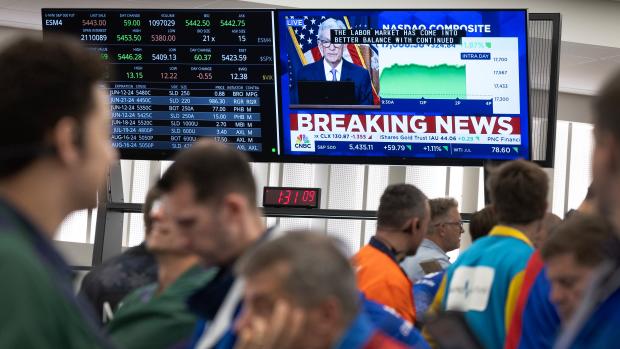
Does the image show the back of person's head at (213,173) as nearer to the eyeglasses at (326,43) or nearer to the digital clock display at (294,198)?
the eyeglasses at (326,43)

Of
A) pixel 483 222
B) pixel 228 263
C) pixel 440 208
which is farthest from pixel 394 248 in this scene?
pixel 228 263

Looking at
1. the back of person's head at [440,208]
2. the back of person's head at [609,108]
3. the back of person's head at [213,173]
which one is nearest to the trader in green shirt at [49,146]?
the back of person's head at [213,173]

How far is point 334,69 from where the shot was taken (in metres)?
6.84

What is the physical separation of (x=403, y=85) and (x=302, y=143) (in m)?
0.73

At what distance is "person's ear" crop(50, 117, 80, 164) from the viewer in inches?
66.1

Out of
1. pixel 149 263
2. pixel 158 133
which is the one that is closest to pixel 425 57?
pixel 158 133

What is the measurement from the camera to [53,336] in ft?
4.98

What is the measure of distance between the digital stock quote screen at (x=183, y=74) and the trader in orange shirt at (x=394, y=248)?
266 centimetres

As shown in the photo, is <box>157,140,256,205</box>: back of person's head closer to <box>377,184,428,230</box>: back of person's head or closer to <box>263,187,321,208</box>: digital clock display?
<box>377,184,428,230</box>: back of person's head

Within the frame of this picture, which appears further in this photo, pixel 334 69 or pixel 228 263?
pixel 334 69

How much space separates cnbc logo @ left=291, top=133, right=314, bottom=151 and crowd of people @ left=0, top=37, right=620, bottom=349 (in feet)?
9.59

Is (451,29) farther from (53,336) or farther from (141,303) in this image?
(53,336)

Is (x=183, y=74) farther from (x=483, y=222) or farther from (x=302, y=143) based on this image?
(x=483, y=222)

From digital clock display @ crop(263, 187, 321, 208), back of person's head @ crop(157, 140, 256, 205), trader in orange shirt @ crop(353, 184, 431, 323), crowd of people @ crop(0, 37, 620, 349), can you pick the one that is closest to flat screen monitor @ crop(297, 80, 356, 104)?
digital clock display @ crop(263, 187, 321, 208)
